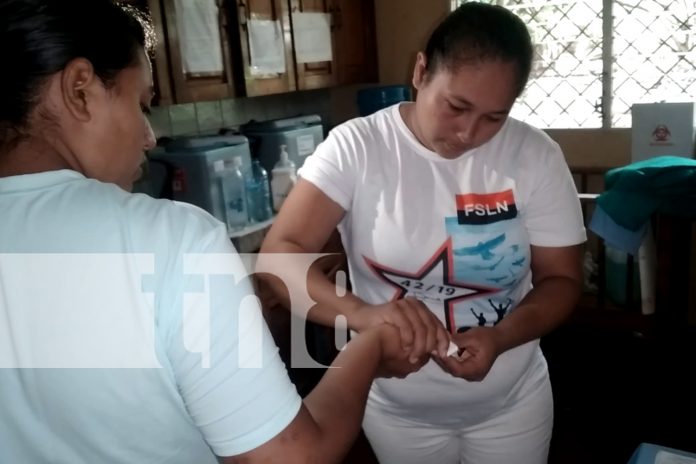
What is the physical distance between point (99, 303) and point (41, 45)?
9.9 inches

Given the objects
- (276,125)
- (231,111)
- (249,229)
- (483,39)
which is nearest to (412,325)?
(483,39)

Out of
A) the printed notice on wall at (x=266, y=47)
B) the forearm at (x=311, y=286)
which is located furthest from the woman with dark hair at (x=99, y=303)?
the printed notice on wall at (x=266, y=47)

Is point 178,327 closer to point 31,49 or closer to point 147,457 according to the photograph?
point 147,457

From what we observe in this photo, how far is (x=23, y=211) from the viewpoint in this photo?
59 cm

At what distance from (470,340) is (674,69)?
267 cm

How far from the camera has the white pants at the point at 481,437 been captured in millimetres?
1223

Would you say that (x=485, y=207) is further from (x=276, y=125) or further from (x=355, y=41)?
(x=355, y=41)

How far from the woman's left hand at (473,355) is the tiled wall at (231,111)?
1.89 meters

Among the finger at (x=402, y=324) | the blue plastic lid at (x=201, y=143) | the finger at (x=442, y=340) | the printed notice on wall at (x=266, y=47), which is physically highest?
the printed notice on wall at (x=266, y=47)

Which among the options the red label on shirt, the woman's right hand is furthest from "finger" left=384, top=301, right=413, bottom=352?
the red label on shirt

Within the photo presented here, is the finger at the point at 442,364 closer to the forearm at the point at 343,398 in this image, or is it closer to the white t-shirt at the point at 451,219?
the white t-shirt at the point at 451,219

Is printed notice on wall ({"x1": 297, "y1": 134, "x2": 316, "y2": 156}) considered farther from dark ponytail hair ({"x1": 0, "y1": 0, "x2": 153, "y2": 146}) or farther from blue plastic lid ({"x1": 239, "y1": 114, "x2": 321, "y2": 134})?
dark ponytail hair ({"x1": 0, "y1": 0, "x2": 153, "y2": 146})

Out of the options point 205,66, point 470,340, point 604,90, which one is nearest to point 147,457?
point 470,340

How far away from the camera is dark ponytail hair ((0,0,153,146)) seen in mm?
593
